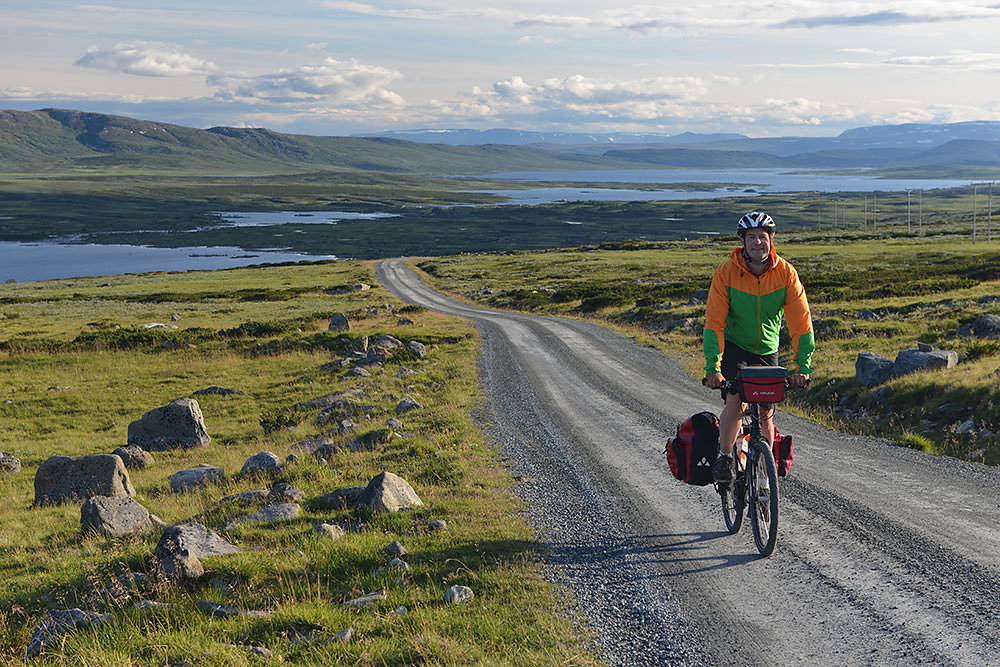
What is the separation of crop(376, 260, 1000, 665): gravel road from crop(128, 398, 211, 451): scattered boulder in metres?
10.2

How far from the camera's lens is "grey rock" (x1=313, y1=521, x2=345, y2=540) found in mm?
8969

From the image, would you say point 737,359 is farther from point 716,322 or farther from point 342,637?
point 342,637

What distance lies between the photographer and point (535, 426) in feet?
55.2

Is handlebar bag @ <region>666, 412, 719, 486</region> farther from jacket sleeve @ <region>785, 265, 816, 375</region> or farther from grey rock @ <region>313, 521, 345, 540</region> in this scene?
grey rock @ <region>313, 521, 345, 540</region>

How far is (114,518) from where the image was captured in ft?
34.4

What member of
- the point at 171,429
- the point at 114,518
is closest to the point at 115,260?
the point at 171,429

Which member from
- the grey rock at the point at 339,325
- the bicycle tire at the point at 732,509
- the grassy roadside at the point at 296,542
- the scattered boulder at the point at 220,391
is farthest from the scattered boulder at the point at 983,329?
the grey rock at the point at 339,325

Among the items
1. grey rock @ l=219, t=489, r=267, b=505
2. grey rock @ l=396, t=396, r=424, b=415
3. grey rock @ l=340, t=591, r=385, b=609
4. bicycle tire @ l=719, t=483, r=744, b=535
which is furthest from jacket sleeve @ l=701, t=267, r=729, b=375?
grey rock @ l=396, t=396, r=424, b=415

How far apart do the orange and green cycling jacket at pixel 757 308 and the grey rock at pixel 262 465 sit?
31.7 feet

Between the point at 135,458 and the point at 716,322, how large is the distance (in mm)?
15973

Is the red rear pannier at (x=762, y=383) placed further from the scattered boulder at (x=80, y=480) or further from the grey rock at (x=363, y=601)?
the scattered boulder at (x=80, y=480)

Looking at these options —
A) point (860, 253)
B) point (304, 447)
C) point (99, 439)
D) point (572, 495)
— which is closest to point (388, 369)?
point (99, 439)

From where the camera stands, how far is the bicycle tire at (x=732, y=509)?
8.30 m

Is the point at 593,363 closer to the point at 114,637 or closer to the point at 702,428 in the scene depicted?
the point at 702,428
